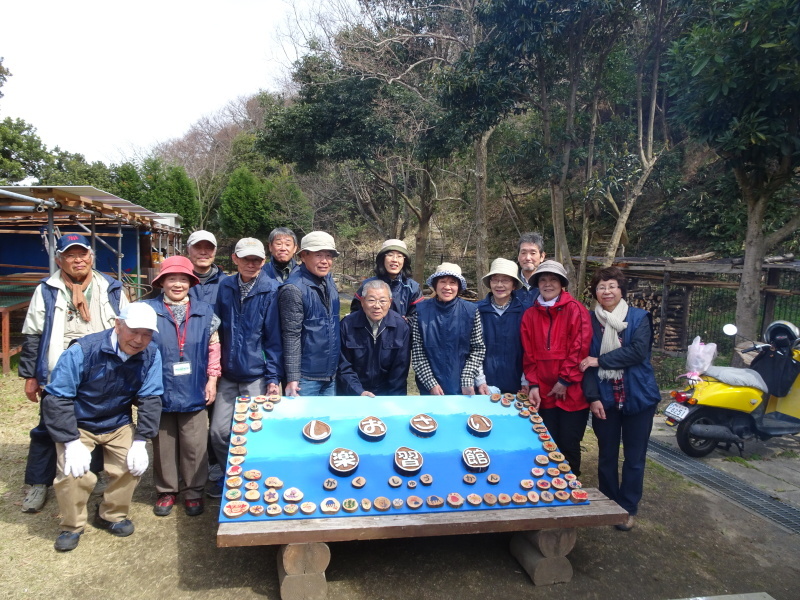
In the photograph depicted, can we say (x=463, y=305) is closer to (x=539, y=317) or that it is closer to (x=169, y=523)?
(x=539, y=317)

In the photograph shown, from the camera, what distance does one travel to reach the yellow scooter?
195 inches

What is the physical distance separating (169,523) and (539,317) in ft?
8.90

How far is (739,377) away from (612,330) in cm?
245

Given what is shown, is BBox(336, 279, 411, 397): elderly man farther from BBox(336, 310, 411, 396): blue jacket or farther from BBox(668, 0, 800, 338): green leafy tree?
BBox(668, 0, 800, 338): green leafy tree

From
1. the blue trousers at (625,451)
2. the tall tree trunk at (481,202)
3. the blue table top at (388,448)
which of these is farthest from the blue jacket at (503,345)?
the tall tree trunk at (481,202)

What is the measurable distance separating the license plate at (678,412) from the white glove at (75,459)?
184 inches

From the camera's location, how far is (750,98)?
579cm

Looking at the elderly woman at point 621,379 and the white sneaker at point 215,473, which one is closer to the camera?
the elderly woman at point 621,379

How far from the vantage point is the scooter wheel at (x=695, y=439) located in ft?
16.4

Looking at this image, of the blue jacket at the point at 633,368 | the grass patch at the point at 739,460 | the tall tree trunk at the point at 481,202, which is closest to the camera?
the blue jacket at the point at 633,368

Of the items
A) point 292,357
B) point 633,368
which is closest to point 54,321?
point 292,357

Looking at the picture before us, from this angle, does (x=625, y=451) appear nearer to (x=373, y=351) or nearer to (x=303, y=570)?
(x=373, y=351)

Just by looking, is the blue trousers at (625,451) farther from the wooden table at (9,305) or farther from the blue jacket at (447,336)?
the wooden table at (9,305)

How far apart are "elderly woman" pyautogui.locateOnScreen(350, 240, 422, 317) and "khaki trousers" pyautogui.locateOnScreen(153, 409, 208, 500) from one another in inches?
51.1
